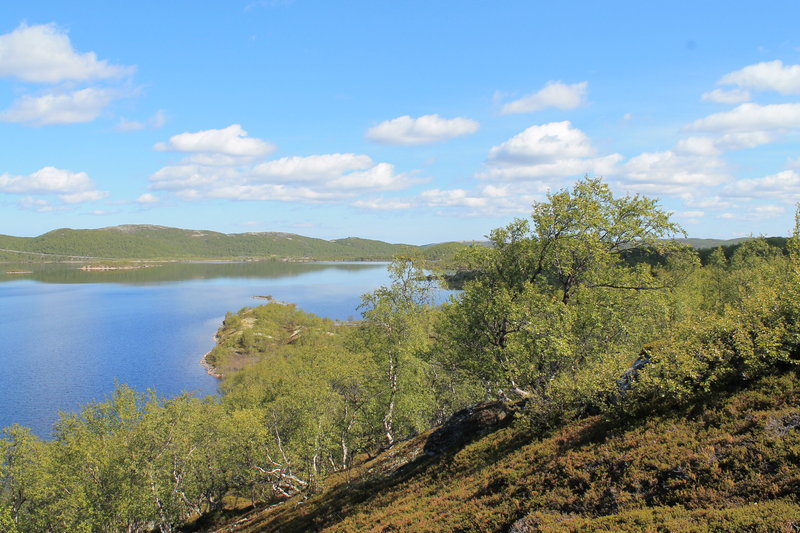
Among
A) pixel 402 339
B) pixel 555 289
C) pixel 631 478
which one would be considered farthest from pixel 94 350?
pixel 631 478

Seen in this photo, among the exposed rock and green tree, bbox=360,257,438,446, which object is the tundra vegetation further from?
the exposed rock

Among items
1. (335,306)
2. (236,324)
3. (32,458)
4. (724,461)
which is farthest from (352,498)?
(335,306)

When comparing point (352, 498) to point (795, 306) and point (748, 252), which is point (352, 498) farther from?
point (748, 252)

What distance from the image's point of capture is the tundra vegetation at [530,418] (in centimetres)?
1282

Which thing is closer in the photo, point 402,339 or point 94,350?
point 402,339

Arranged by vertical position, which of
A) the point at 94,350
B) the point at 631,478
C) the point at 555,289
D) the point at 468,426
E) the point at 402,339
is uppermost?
the point at 555,289

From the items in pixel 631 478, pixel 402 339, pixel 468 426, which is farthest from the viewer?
pixel 402 339

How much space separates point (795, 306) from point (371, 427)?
32741 mm

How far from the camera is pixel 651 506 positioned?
477 inches

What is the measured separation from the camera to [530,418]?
1952 cm

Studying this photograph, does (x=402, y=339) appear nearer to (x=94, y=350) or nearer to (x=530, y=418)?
(x=530, y=418)

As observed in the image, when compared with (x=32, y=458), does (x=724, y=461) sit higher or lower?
higher

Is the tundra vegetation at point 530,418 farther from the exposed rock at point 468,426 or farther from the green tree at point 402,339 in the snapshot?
the exposed rock at point 468,426

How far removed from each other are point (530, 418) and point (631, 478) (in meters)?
6.30
